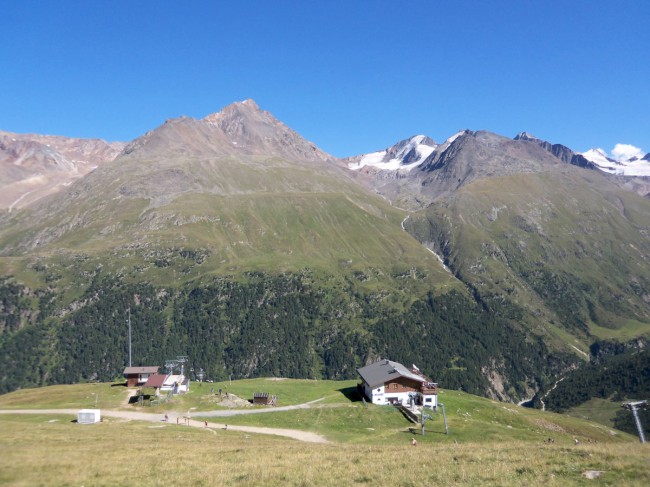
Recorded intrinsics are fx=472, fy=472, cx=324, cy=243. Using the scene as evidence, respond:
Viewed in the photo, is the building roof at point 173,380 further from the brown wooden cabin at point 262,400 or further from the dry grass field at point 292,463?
the dry grass field at point 292,463

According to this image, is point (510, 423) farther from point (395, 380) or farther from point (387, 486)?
point (387, 486)

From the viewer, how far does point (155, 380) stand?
110812 millimetres

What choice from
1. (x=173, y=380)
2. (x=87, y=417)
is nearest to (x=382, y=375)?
(x=173, y=380)

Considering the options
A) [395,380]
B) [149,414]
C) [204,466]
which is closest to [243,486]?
[204,466]

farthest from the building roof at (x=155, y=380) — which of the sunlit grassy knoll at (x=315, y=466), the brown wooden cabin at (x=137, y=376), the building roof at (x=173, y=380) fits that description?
the sunlit grassy knoll at (x=315, y=466)

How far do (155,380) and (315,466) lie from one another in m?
86.9

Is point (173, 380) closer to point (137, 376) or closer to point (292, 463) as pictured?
point (137, 376)

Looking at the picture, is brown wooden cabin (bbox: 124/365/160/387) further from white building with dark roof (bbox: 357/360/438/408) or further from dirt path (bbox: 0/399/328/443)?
white building with dark roof (bbox: 357/360/438/408)

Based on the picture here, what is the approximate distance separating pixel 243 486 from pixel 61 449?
27.4 m

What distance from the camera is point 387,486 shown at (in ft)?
92.5

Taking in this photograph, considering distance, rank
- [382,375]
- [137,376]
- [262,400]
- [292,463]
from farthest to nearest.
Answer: [137,376]
[382,375]
[262,400]
[292,463]

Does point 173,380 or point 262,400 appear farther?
point 173,380

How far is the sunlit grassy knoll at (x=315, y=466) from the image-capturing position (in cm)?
2925

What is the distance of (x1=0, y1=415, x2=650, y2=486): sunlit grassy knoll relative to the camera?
2925 cm
